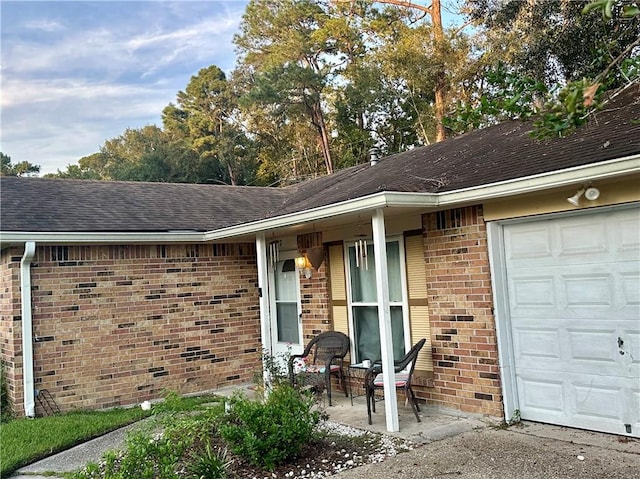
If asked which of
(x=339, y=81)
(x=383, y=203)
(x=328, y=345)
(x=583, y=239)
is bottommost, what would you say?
(x=328, y=345)

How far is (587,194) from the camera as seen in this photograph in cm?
522

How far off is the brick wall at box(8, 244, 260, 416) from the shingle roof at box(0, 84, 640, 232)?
59 centimetres

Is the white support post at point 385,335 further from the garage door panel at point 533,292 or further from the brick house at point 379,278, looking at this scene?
the garage door panel at point 533,292

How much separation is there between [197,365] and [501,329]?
5.21m

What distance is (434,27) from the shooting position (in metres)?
23.2

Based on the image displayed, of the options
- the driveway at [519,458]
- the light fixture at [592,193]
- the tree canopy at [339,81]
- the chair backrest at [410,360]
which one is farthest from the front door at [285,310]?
the tree canopy at [339,81]

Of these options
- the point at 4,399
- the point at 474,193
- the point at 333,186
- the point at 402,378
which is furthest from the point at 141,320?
the point at 474,193

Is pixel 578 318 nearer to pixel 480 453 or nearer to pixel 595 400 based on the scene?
pixel 595 400

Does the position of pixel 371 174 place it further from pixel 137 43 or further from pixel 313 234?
pixel 137 43

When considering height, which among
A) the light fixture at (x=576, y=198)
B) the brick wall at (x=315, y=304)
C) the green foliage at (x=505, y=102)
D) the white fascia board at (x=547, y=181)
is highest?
the green foliage at (x=505, y=102)

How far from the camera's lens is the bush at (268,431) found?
487 cm

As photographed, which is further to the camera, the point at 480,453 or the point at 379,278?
the point at 379,278

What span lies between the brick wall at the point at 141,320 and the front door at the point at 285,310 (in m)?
0.36

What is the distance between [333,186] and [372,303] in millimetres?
2521
